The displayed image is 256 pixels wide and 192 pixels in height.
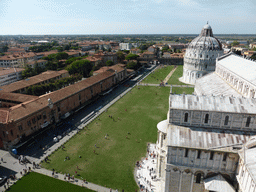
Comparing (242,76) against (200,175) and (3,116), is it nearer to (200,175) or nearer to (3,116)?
(200,175)

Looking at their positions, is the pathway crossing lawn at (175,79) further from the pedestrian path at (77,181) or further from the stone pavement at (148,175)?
the pedestrian path at (77,181)

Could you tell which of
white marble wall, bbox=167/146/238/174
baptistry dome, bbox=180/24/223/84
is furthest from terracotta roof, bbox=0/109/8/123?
baptistry dome, bbox=180/24/223/84

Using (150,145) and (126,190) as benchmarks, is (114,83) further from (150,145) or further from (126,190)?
(126,190)

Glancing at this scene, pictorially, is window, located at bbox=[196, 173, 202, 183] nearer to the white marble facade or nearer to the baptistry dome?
the white marble facade

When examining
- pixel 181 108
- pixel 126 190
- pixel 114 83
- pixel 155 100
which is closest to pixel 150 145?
pixel 126 190

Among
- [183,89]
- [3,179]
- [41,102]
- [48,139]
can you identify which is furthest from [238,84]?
[3,179]

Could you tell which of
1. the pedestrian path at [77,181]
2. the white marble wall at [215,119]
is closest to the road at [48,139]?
the pedestrian path at [77,181]
